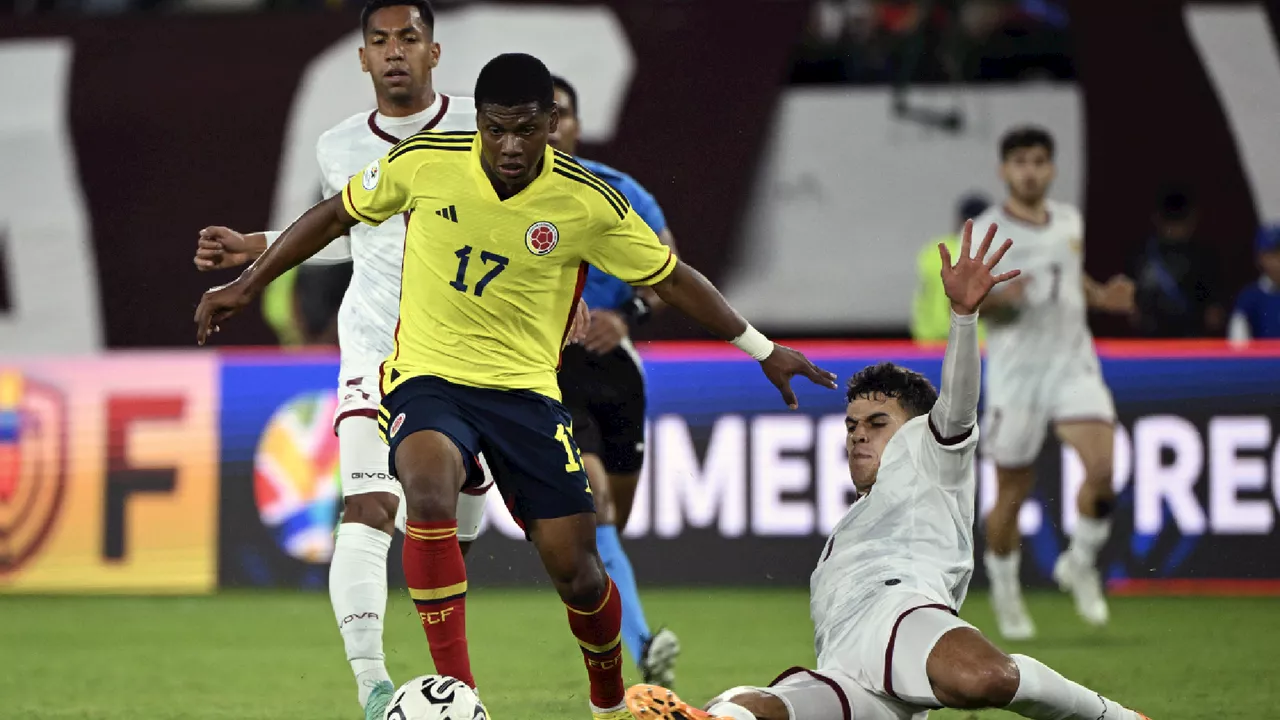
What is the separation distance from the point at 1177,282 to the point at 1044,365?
116 inches

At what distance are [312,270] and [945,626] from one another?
9.25 metres

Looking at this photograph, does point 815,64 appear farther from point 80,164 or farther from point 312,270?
point 80,164

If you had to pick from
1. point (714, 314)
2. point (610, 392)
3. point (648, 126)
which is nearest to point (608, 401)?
point (610, 392)

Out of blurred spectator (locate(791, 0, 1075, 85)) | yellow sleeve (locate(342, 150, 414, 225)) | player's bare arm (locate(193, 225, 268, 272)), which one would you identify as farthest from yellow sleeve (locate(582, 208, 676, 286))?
blurred spectator (locate(791, 0, 1075, 85))

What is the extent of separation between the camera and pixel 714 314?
5.53 metres

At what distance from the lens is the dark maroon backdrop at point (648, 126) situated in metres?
13.0

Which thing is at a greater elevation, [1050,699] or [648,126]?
[648,126]

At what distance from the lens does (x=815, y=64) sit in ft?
43.4

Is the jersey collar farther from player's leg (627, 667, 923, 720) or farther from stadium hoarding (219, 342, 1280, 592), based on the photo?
stadium hoarding (219, 342, 1280, 592)

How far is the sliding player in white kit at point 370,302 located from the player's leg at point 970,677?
1676mm

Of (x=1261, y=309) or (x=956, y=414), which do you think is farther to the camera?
(x=1261, y=309)

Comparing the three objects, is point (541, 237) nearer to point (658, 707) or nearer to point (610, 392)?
point (658, 707)

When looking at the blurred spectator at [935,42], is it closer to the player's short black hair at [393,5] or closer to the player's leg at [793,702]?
the player's short black hair at [393,5]

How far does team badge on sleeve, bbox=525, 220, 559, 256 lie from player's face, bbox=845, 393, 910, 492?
0.94 metres
